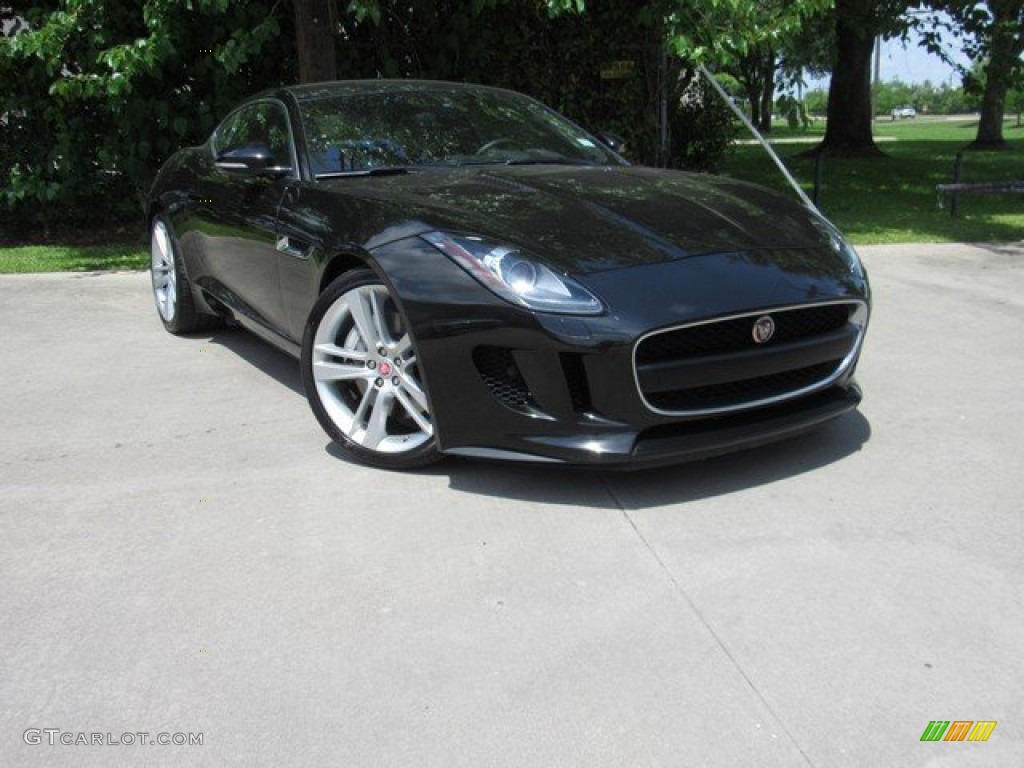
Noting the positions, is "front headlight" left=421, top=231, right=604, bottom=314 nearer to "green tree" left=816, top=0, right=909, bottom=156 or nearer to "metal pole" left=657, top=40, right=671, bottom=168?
"metal pole" left=657, top=40, right=671, bottom=168

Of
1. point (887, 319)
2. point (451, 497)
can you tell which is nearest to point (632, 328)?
point (451, 497)

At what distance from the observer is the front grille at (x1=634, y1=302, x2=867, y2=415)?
3.30m

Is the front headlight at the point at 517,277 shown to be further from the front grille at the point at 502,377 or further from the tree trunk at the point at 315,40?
the tree trunk at the point at 315,40

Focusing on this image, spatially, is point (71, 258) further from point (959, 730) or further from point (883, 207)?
point (883, 207)

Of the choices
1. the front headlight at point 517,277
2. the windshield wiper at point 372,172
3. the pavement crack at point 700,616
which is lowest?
the pavement crack at point 700,616

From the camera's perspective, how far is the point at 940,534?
3225mm

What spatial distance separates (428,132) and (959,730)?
11.2 ft

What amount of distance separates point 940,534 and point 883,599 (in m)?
0.54

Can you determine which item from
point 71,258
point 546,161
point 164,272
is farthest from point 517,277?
point 71,258

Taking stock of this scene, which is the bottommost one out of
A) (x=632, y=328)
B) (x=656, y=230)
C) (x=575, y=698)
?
(x=575, y=698)

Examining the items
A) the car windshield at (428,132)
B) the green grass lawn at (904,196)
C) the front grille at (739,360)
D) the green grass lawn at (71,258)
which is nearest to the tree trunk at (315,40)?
the green grass lawn at (71,258)

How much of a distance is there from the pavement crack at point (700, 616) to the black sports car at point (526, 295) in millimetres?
233

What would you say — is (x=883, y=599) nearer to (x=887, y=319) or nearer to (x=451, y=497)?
(x=451, y=497)

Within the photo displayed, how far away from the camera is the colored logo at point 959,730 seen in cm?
223
